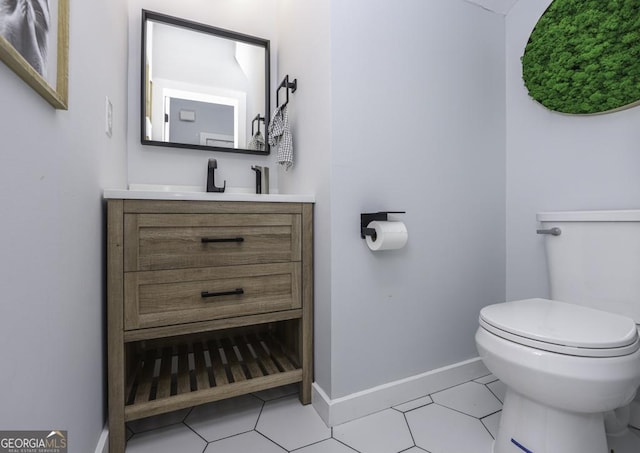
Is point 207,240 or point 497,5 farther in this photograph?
point 497,5

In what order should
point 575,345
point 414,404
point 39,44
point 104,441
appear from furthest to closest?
point 414,404 < point 104,441 < point 575,345 < point 39,44

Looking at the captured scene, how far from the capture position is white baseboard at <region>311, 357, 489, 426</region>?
1.14m

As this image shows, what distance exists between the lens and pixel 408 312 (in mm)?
1278

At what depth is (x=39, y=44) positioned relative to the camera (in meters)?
0.54

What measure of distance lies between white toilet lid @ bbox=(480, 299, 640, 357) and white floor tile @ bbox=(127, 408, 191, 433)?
119 cm

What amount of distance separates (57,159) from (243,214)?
0.56 meters

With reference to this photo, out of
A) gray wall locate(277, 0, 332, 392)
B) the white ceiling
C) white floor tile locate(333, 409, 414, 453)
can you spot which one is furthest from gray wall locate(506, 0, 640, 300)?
gray wall locate(277, 0, 332, 392)

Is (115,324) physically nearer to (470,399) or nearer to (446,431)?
(446,431)

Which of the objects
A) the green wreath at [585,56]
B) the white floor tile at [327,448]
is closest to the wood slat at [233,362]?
the white floor tile at [327,448]

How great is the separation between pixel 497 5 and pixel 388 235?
1.37 m

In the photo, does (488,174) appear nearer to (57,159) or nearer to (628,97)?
(628,97)

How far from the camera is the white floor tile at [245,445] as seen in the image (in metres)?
1.01

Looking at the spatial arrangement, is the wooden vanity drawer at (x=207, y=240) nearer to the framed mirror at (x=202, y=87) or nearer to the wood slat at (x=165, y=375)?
the wood slat at (x=165, y=375)

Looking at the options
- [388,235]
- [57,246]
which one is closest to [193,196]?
[57,246]
